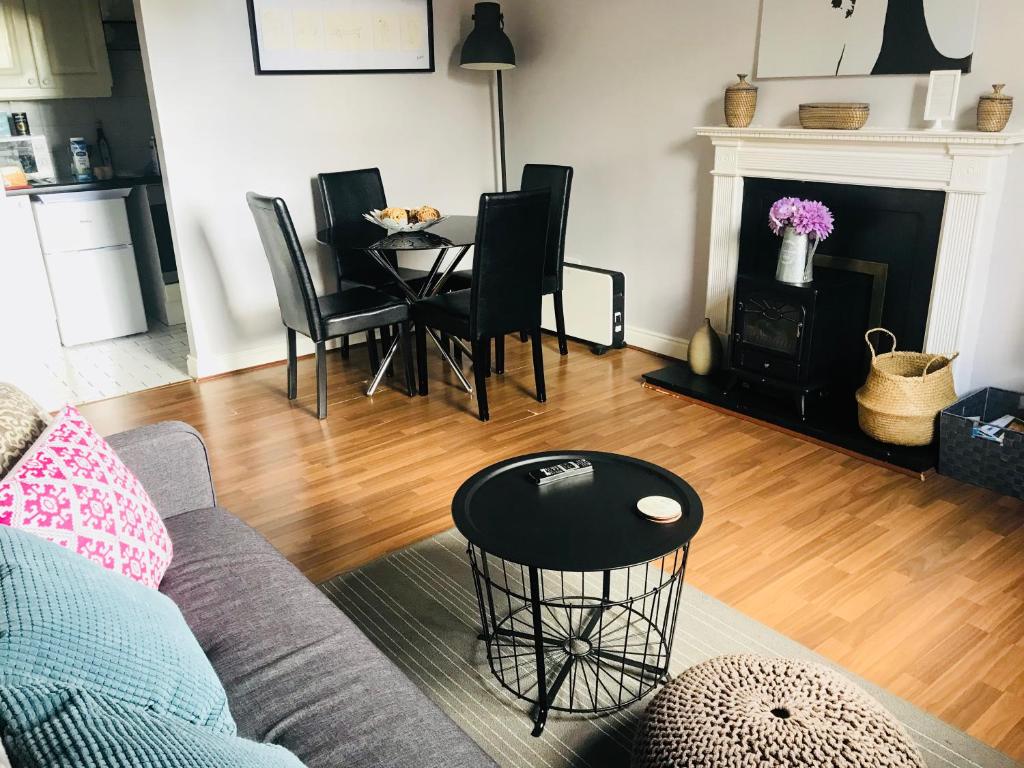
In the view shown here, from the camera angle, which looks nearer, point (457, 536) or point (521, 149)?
point (457, 536)

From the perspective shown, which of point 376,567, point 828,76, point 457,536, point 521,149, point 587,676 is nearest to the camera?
point 587,676

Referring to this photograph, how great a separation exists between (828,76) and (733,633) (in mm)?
2395

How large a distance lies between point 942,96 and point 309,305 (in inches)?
102

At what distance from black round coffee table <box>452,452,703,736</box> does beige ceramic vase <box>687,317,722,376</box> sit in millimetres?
1802

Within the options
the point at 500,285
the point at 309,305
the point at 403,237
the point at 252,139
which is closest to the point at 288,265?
the point at 309,305

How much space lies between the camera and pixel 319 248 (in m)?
4.59

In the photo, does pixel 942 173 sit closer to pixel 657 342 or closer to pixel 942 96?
pixel 942 96

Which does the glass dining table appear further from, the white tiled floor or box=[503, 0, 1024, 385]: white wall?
the white tiled floor

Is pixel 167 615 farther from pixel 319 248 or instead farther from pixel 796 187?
pixel 319 248

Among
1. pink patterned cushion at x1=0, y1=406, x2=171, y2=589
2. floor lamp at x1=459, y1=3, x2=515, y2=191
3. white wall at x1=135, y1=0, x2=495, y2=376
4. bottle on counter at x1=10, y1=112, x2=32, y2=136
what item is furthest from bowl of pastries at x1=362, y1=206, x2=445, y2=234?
bottle on counter at x1=10, y1=112, x2=32, y2=136

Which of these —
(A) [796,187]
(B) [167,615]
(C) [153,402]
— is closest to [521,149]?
(A) [796,187]

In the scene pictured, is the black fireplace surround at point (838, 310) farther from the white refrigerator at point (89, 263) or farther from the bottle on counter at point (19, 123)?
the bottle on counter at point (19, 123)

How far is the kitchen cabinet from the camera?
15.4 ft

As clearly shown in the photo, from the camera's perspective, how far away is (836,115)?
3.26 meters
